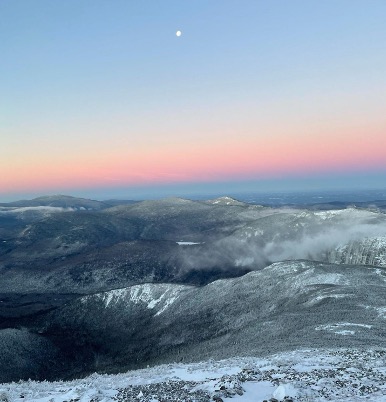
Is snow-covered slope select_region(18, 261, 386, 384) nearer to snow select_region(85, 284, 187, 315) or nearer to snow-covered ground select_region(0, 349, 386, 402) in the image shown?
snow select_region(85, 284, 187, 315)

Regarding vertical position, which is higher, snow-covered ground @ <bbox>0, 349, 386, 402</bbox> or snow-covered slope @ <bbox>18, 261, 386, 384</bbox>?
snow-covered ground @ <bbox>0, 349, 386, 402</bbox>

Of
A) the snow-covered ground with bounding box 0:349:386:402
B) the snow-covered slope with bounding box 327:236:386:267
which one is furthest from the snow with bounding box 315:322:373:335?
the snow-covered slope with bounding box 327:236:386:267

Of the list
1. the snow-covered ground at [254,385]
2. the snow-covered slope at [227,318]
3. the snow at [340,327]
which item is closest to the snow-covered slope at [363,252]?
the snow-covered slope at [227,318]

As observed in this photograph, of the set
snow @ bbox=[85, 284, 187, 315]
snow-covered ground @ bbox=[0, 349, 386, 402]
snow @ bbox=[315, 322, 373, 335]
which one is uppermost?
snow-covered ground @ bbox=[0, 349, 386, 402]

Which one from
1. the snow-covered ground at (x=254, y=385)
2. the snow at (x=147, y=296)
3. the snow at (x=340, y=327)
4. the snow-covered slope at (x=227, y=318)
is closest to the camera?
the snow-covered ground at (x=254, y=385)

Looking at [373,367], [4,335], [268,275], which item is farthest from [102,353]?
[373,367]

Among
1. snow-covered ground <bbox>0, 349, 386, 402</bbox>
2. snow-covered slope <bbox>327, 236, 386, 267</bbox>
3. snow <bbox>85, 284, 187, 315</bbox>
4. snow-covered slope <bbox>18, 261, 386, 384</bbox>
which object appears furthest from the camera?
snow-covered slope <bbox>327, 236, 386, 267</bbox>

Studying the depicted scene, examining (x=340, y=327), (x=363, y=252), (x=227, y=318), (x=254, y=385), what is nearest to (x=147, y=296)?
(x=227, y=318)

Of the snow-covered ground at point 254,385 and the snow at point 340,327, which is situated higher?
the snow-covered ground at point 254,385

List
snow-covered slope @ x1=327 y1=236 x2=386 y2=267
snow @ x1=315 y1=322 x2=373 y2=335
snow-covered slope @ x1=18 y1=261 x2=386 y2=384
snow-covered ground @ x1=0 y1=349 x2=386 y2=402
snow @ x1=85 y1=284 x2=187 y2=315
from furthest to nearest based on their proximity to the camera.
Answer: snow-covered slope @ x1=327 y1=236 x2=386 y2=267, snow @ x1=85 y1=284 x2=187 y2=315, snow-covered slope @ x1=18 y1=261 x2=386 y2=384, snow @ x1=315 y1=322 x2=373 y2=335, snow-covered ground @ x1=0 y1=349 x2=386 y2=402

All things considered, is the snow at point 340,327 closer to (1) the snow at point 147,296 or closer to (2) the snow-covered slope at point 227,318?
(2) the snow-covered slope at point 227,318
